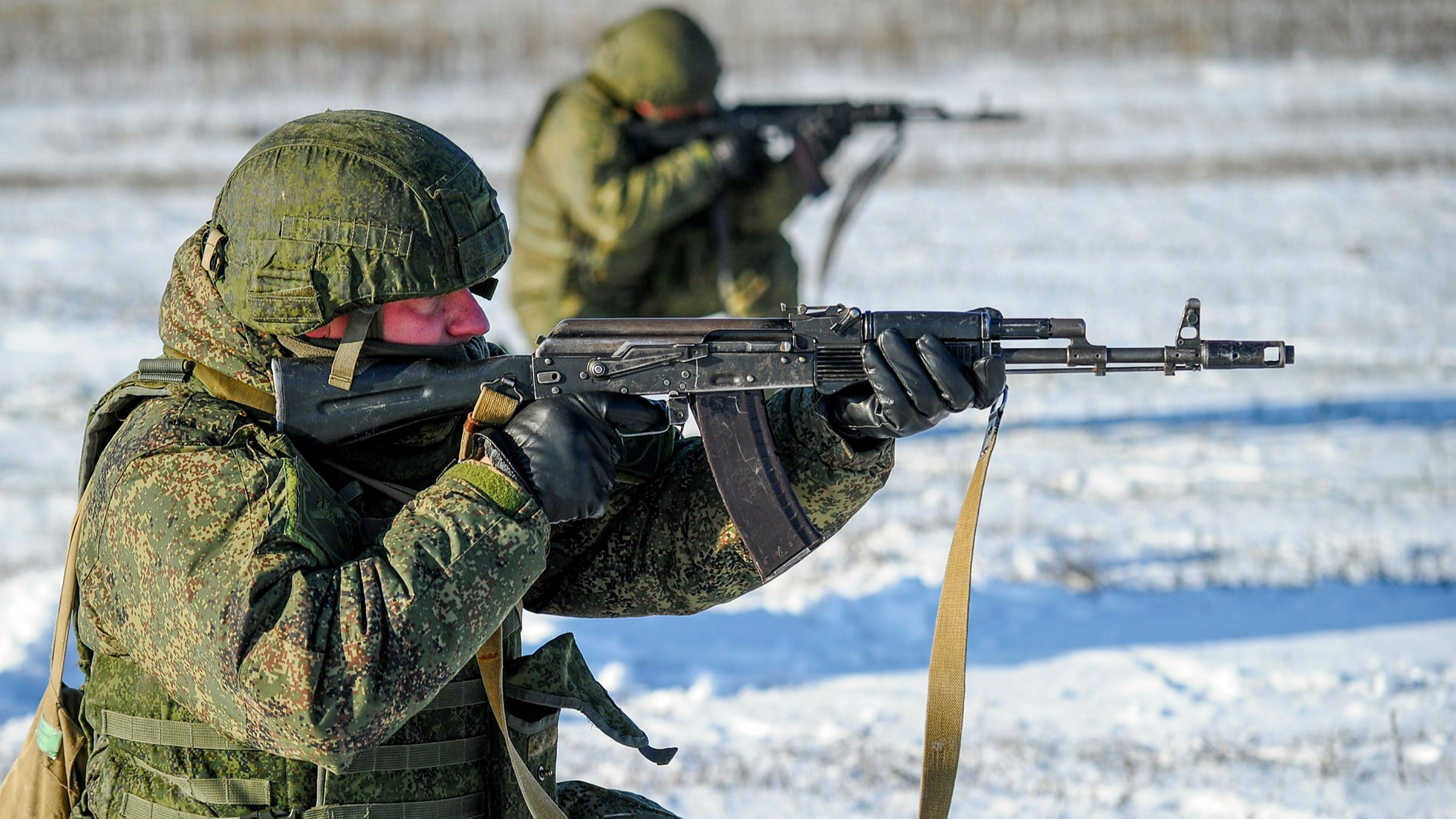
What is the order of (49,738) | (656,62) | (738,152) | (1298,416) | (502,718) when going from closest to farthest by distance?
(502,718) < (49,738) < (656,62) < (738,152) < (1298,416)

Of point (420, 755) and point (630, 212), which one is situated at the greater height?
point (630, 212)

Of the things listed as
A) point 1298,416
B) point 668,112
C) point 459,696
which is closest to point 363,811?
point 459,696

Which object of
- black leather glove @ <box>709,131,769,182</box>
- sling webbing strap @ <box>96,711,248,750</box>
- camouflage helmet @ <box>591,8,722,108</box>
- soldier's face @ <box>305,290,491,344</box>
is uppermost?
camouflage helmet @ <box>591,8,722,108</box>

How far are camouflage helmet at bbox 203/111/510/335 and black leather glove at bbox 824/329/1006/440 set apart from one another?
2.33ft

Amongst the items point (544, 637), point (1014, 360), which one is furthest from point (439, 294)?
point (544, 637)

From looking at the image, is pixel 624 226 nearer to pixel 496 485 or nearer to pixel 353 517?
pixel 353 517

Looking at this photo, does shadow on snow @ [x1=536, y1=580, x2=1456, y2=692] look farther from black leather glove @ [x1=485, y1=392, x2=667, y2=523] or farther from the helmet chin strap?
the helmet chin strap

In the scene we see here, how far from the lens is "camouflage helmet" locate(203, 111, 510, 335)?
225 cm

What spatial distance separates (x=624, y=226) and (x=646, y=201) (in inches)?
5.8

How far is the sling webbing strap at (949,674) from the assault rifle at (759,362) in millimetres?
163

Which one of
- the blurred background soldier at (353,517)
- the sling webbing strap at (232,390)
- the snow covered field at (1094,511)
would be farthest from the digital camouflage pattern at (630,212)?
the sling webbing strap at (232,390)

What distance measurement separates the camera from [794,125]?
6906mm

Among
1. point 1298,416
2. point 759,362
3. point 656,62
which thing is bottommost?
point 759,362

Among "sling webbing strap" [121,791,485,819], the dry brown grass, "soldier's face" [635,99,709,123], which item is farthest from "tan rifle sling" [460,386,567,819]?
the dry brown grass
